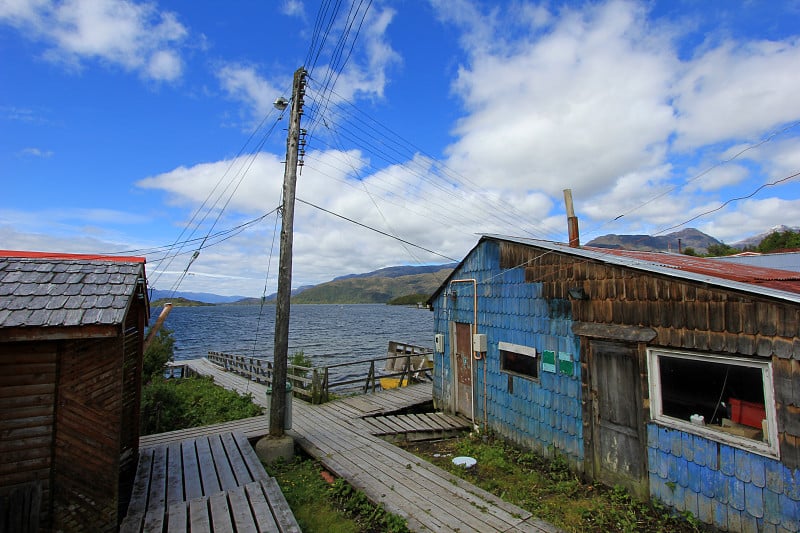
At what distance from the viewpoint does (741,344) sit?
498 centimetres

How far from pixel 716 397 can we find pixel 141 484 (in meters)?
8.72

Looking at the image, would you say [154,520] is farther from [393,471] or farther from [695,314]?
[695,314]

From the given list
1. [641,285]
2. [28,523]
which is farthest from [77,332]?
[641,285]

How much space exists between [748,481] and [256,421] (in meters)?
9.78

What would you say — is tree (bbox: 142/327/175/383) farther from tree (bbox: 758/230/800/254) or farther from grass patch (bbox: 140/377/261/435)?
tree (bbox: 758/230/800/254)

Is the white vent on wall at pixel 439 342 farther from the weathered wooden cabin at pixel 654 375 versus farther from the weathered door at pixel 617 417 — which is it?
the weathered door at pixel 617 417

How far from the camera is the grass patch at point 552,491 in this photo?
18.6 feet

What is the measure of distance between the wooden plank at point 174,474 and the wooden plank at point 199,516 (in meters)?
0.57

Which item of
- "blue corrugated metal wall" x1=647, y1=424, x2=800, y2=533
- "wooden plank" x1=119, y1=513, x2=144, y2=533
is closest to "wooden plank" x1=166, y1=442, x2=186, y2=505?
"wooden plank" x1=119, y1=513, x2=144, y2=533

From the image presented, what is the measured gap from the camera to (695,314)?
18.0ft

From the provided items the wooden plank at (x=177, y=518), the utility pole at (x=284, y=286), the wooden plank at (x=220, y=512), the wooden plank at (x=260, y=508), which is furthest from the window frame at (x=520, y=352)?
the wooden plank at (x=177, y=518)

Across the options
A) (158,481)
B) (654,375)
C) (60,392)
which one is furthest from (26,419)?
(654,375)

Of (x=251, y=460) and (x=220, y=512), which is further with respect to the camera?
(x=251, y=460)

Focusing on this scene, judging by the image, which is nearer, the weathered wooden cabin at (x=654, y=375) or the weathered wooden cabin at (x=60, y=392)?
the weathered wooden cabin at (x=60, y=392)
